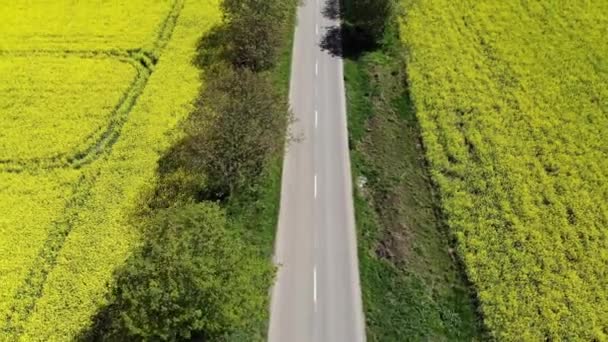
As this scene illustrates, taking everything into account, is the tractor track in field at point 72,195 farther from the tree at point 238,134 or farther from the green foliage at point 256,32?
the green foliage at point 256,32

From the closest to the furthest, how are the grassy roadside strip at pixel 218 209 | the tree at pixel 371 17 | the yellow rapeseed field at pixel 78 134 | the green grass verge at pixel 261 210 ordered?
1. the grassy roadside strip at pixel 218 209
2. the yellow rapeseed field at pixel 78 134
3. the green grass verge at pixel 261 210
4. the tree at pixel 371 17

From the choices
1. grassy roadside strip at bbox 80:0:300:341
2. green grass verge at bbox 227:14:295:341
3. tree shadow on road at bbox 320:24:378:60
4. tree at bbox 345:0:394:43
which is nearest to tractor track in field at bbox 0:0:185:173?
grassy roadside strip at bbox 80:0:300:341

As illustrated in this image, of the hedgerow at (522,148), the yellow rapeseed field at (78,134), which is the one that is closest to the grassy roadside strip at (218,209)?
the yellow rapeseed field at (78,134)

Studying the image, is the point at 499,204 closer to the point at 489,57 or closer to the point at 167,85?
the point at 489,57

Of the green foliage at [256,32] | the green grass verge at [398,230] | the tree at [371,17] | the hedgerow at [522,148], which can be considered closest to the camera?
the green grass verge at [398,230]

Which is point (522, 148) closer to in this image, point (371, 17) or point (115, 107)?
point (371, 17)

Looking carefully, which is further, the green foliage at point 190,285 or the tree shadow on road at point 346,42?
the tree shadow on road at point 346,42

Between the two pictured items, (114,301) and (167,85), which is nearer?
(114,301)

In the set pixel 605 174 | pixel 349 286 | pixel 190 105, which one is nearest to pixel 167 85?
pixel 190 105
